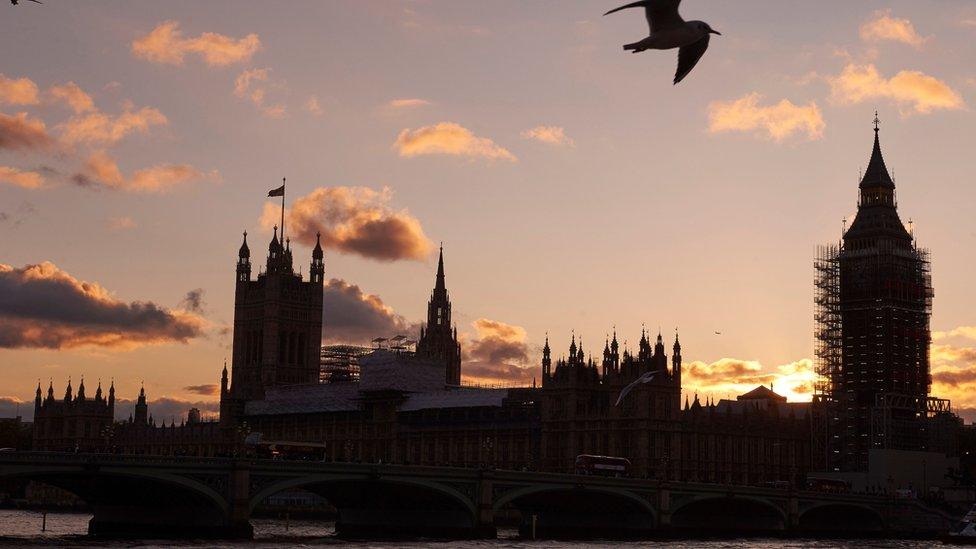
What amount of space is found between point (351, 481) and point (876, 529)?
6626cm

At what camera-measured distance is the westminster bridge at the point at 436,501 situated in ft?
316

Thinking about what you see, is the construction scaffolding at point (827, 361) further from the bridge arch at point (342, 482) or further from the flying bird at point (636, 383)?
the bridge arch at point (342, 482)

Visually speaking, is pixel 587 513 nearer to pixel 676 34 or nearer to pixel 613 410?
pixel 613 410

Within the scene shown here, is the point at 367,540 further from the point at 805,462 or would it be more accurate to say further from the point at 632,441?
the point at 805,462

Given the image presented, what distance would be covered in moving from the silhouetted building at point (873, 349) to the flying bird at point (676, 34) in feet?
527

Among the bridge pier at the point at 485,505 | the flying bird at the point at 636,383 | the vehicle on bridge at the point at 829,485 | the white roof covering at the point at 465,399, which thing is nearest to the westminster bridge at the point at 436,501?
the bridge pier at the point at 485,505

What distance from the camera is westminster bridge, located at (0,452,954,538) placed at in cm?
9619

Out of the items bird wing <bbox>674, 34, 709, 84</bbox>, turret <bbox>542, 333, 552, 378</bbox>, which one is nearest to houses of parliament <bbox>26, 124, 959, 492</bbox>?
turret <bbox>542, 333, 552, 378</bbox>

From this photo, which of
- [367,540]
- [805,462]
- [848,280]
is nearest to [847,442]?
[805,462]

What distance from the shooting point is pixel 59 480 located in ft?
318

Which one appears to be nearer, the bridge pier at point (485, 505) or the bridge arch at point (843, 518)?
the bridge pier at point (485, 505)

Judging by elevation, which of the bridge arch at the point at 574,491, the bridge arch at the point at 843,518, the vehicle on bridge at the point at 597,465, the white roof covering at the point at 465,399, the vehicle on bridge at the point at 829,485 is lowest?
the bridge arch at the point at 843,518

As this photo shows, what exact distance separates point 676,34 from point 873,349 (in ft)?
554

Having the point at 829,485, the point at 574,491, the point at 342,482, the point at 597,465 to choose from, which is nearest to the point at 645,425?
the point at 829,485
